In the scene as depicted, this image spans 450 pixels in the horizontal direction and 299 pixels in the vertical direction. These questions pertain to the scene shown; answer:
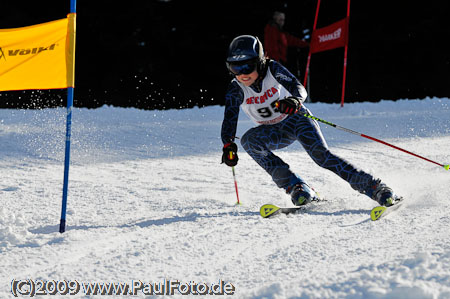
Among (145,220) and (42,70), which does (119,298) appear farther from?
(42,70)

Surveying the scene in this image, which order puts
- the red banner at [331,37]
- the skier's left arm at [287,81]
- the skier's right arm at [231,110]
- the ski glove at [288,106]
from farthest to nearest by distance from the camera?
the red banner at [331,37]
the skier's right arm at [231,110]
the skier's left arm at [287,81]
the ski glove at [288,106]

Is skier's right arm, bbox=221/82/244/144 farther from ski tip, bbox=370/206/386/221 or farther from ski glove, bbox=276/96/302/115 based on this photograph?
ski tip, bbox=370/206/386/221

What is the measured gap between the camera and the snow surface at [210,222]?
83.2 inches

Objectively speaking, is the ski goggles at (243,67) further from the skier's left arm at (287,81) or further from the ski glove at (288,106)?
the ski glove at (288,106)

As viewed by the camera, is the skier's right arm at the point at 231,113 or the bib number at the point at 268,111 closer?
the bib number at the point at 268,111

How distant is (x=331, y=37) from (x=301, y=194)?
274 inches

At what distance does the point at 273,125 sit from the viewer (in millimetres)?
3668

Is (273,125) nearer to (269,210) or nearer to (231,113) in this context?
(231,113)

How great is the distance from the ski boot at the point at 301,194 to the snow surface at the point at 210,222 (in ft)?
0.34

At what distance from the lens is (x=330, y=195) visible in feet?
13.0

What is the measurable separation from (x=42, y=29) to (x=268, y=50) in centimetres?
600

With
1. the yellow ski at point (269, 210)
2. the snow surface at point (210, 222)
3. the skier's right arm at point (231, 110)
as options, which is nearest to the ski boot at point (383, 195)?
the snow surface at point (210, 222)

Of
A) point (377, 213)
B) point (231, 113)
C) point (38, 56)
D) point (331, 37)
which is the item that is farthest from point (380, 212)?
point (331, 37)

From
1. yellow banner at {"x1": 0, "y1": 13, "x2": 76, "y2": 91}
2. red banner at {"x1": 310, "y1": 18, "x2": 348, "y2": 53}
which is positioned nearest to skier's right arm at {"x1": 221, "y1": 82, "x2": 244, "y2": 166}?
yellow banner at {"x1": 0, "y1": 13, "x2": 76, "y2": 91}
